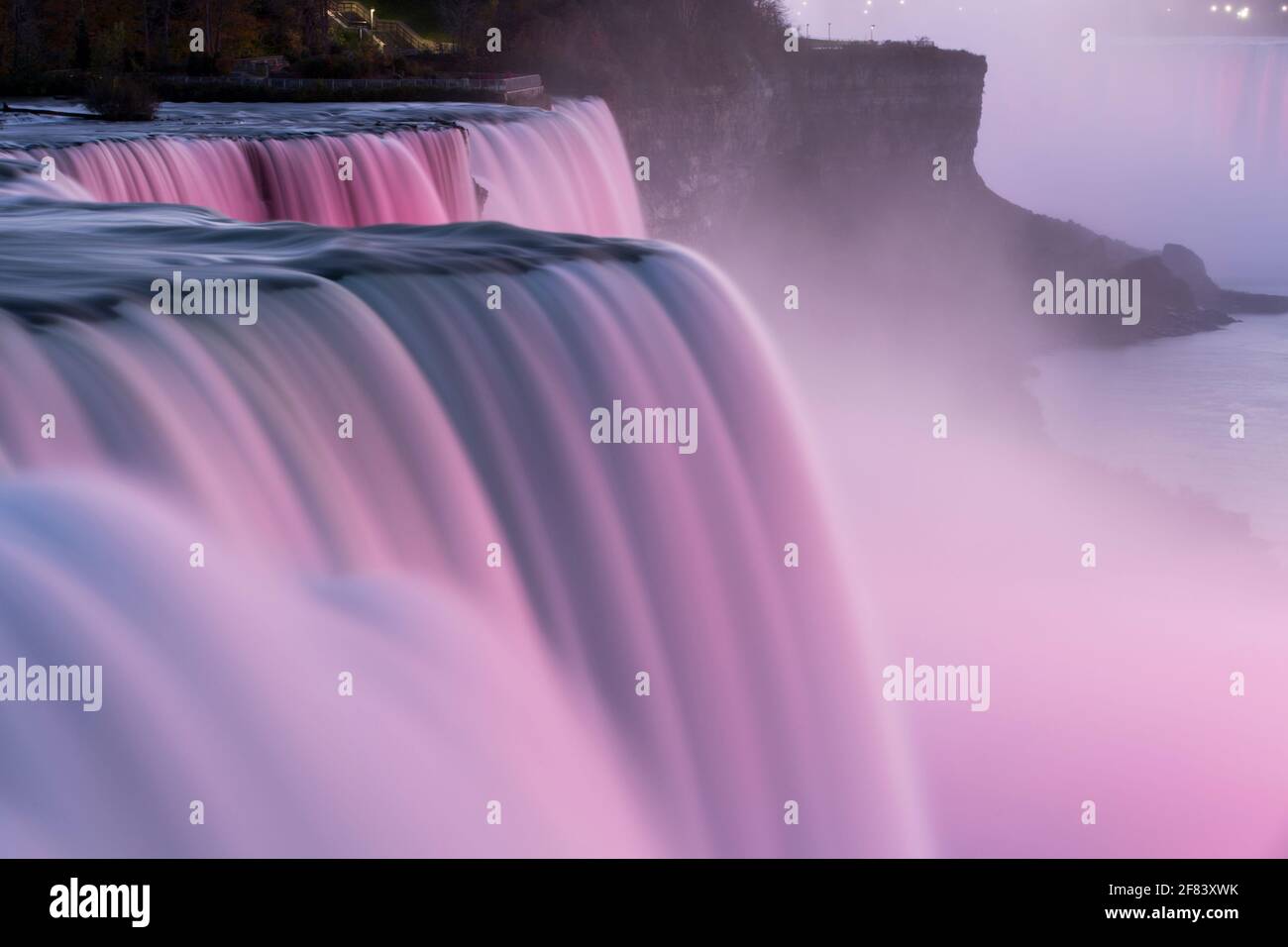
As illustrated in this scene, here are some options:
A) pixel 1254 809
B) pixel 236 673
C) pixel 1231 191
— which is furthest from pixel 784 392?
pixel 1231 191

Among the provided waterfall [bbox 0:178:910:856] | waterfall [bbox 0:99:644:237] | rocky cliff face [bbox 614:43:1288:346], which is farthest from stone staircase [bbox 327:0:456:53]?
waterfall [bbox 0:178:910:856]

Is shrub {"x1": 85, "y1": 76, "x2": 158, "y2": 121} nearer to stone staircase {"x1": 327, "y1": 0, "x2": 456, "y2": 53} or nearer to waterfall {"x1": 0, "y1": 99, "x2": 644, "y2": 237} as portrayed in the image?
waterfall {"x1": 0, "y1": 99, "x2": 644, "y2": 237}

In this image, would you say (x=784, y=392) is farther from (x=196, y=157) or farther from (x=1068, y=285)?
(x=1068, y=285)

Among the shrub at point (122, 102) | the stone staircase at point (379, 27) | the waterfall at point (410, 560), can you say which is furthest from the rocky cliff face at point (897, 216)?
the waterfall at point (410, 560)

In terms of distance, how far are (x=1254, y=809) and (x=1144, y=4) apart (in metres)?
142

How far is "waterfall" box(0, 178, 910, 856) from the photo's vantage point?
265 inches

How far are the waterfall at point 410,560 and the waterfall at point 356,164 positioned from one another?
12.2 feet

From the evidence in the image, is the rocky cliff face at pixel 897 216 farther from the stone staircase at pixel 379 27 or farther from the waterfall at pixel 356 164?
the waterfall at pixel 356 164

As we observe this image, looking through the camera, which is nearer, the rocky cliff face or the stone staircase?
the stone staircase

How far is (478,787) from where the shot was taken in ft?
26.1

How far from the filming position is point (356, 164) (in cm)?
1975

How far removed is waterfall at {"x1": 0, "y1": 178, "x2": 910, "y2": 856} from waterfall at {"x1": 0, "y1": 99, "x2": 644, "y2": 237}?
3.72 m

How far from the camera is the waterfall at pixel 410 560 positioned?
265 inches
